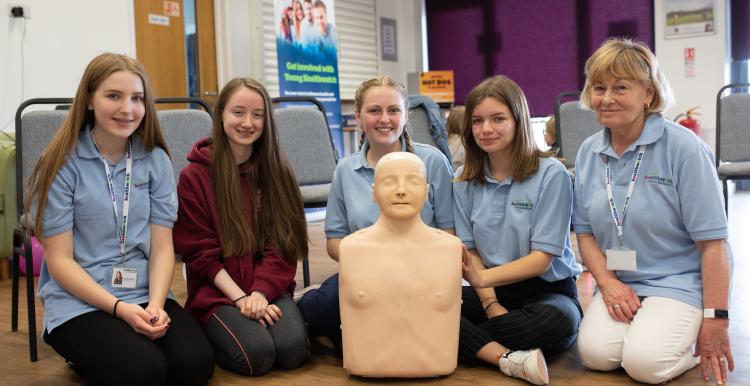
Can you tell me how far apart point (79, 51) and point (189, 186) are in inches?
135

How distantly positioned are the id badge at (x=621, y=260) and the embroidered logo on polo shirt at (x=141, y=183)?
1463 millimetres

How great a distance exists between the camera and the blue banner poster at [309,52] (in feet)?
19.9

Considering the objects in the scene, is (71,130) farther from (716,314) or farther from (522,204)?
(716,314)

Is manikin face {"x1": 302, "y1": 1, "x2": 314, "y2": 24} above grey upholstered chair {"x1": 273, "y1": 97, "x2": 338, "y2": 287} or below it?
above

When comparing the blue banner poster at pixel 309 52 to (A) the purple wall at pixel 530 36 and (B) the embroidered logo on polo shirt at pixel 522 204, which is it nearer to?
(A) the purple wall at pixel 530 36

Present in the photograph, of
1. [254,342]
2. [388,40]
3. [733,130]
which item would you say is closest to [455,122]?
[733,130]

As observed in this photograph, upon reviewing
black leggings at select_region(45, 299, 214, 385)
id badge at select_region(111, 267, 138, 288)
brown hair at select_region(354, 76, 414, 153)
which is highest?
brown hair at select_region(354, 76, 414, 153)

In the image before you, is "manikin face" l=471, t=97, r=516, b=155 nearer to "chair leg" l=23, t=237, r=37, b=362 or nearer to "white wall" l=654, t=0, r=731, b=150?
"chair leg" l=23, t=237, r=37, b=362

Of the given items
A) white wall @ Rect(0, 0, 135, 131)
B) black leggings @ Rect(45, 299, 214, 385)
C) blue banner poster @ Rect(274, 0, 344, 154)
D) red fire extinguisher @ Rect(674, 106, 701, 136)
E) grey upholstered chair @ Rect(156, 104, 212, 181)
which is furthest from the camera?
red fire extinguisher @ Rect(674, 106, 701, 136)

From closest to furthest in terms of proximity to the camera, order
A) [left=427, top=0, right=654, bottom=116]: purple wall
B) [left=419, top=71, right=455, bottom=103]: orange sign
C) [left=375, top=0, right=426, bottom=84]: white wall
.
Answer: [left=427, top=0, right=654, bottom=116]: purple wall
[left=419, top=71, right=455, bottom=103]: orange sign
[left=375, top=0, right=426, bottom=84]: white wall

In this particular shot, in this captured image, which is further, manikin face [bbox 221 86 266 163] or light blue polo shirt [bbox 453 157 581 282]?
manikin face [bbox 221 86 266 163]

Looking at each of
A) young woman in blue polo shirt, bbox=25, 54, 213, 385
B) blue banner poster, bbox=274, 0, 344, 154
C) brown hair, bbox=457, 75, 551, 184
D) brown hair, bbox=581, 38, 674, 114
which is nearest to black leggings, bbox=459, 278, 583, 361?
brown hair, bbox=457, 75, 551, 184

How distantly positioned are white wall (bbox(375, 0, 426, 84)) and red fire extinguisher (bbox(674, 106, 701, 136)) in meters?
3.20

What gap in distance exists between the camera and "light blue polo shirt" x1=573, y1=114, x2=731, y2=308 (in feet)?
6.75
